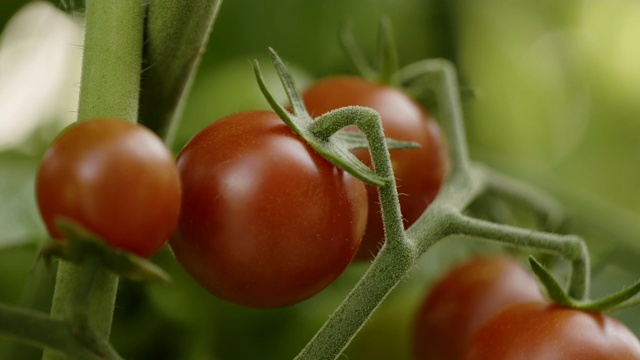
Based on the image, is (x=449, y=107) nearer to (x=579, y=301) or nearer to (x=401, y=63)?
(x=579, y=301)

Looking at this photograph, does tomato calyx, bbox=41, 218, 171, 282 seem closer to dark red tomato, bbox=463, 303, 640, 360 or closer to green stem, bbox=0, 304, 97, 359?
green stem, bbox=0, 304, 97, 359

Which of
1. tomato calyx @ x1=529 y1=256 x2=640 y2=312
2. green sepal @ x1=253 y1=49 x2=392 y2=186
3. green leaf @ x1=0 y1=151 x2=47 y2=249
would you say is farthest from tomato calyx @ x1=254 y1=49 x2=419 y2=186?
green leaf @ x1=0 y1=151 x2=47 y2=249

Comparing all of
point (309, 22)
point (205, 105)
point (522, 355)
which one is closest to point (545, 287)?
point (522, 355)

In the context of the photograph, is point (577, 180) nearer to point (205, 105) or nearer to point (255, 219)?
point (205, 105)

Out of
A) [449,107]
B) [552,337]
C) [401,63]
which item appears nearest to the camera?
[552,337]

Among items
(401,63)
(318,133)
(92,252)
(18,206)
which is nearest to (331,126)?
(318,133)

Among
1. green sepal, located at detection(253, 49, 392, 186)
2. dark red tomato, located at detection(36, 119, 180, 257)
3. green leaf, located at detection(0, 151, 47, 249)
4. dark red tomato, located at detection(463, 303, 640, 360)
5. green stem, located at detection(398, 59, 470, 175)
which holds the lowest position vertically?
green leaf, located at detection(0, 151, 47, 249)
